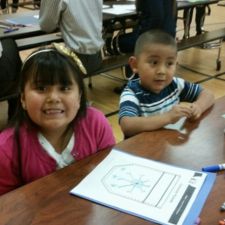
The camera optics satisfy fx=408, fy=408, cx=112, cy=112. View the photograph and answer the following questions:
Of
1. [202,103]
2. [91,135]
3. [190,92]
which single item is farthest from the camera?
[190,92]

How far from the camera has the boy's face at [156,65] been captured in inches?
64.0

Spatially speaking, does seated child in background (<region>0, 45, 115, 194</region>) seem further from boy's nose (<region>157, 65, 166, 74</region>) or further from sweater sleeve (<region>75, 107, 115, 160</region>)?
boy's nose (<region>157, 65, 166, 74</region>)

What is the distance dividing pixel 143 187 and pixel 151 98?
67cm

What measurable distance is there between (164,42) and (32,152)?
737 millimetres

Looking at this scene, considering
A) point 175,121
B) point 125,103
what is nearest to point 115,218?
point 175,121

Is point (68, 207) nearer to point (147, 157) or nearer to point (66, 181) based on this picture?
point (66, 181)

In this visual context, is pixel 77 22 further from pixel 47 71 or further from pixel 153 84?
pixel 47 71

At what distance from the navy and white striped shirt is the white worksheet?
1.36 ft

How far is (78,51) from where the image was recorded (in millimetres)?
3092

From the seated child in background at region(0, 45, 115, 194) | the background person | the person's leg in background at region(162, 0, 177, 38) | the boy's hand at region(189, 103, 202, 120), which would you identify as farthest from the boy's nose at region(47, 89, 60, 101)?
the person's leg in background at region(162, 0, 177, 38)

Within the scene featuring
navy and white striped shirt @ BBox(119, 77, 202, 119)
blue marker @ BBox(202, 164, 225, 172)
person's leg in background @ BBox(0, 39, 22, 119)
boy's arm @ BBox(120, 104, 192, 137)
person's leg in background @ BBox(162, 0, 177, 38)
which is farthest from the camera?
person's leg in background @ BBox(162, 0, 177, 38)

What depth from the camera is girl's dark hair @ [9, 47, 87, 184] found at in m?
1.19

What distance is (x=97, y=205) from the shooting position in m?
0.96

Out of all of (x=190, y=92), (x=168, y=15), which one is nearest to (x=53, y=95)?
(x=190, y=92)
